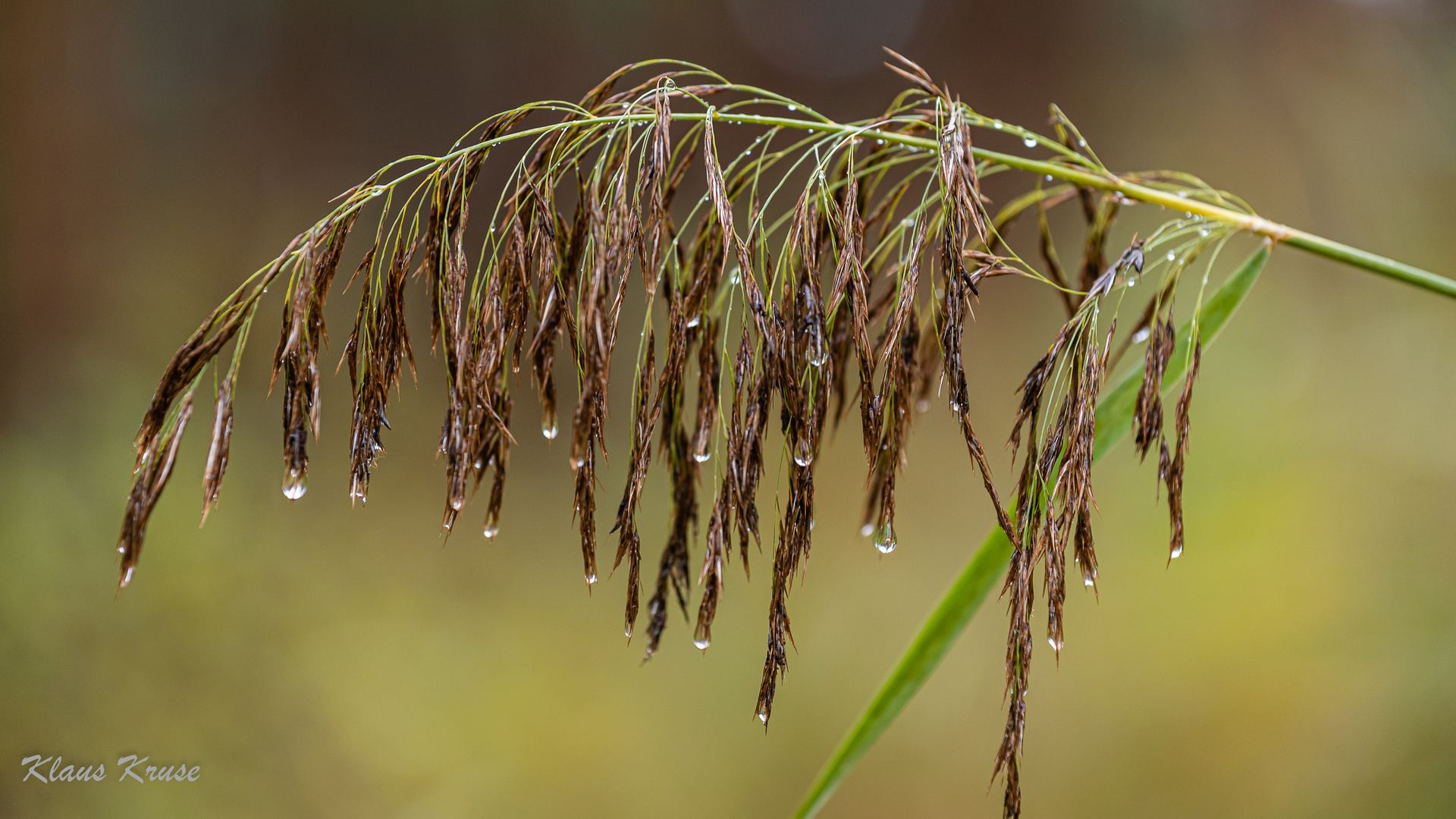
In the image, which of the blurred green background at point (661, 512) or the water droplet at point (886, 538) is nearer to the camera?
the water droplet at point (886, 538)

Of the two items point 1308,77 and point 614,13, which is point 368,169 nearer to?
point 614,13

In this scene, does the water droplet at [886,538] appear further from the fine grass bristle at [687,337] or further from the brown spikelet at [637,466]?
the brown spikelet at [637,466]

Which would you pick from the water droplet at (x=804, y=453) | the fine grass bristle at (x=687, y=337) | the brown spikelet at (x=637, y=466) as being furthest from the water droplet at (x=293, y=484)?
the water droplet at (x=804, y=453)

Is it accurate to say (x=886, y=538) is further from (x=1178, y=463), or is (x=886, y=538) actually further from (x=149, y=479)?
(x=149, y=479)

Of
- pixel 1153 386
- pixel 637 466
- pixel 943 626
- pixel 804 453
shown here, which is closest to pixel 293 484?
pixel 637 466

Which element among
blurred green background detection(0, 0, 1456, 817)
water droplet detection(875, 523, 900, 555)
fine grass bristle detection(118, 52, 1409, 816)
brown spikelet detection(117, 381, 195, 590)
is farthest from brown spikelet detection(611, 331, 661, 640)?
blurred green background detection(0, 0, 1456, 817)

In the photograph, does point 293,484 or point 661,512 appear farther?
point 661,512

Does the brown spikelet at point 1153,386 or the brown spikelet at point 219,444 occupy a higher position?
the brown spikelet at point 1153,386

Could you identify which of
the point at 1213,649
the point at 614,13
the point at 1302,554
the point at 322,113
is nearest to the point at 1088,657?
the point at 1213,649
